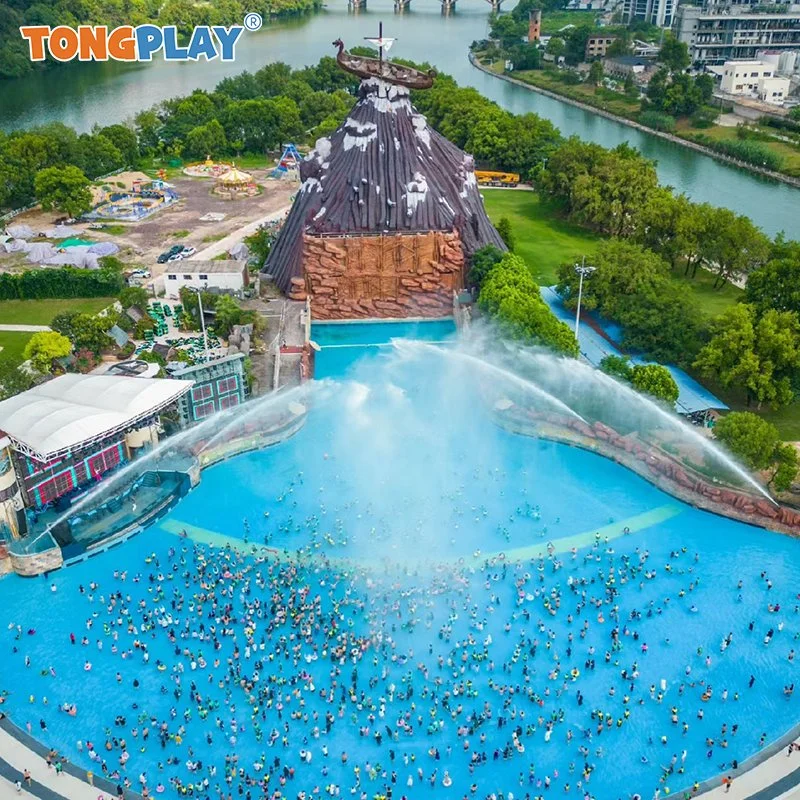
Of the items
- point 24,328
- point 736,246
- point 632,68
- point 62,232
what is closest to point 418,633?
point 24,328

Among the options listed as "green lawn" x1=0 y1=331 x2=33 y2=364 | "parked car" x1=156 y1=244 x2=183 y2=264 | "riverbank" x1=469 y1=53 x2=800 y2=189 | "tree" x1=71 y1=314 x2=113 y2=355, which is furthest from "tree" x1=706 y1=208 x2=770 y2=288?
"green lawn" x1=0 y1=331 x2=33 y2=364

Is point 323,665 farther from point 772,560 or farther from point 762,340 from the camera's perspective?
point 762,340

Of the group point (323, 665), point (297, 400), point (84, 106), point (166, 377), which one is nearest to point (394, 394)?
point (297, 400)

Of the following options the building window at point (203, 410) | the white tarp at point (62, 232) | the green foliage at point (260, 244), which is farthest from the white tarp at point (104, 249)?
the building window at point (203, 410)

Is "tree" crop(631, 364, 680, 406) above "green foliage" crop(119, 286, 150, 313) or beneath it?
above

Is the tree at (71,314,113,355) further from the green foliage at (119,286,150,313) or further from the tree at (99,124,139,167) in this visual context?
the tree at (99,124,139,167)

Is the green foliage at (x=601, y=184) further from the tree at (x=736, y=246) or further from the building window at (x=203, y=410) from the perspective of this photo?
the building window at (x=203, y=410)

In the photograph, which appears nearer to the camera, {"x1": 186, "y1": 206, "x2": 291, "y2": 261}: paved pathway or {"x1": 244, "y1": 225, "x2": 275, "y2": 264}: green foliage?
{"x1": 244, "y1": 225, "x2": 275, "y2": 264}: green foliage
